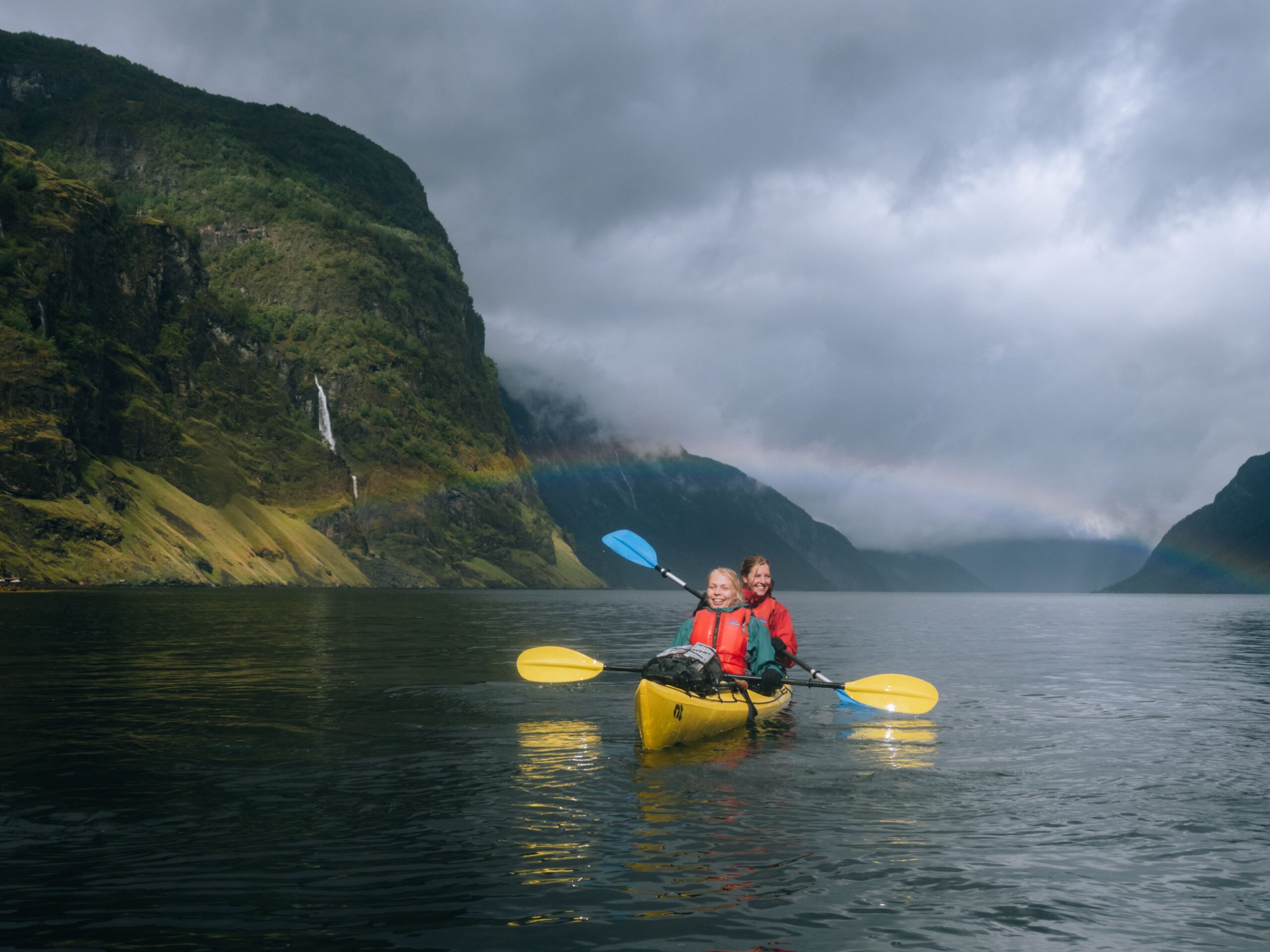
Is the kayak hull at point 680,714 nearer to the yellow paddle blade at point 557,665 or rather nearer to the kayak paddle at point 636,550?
the yellow paddle blade at point 557,665

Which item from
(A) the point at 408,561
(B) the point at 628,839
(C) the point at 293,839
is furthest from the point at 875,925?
(A) the point at 408,561

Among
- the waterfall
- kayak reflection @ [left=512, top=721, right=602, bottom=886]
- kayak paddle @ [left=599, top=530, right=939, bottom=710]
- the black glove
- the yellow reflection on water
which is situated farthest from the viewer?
the waterfall

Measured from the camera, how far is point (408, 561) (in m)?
196

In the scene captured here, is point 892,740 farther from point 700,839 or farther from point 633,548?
point 700,839

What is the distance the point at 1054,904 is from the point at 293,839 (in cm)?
669

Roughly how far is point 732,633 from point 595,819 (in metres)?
6.76

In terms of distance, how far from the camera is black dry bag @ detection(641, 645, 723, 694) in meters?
15.5

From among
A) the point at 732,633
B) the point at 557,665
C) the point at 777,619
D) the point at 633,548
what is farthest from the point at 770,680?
the point at 633,548

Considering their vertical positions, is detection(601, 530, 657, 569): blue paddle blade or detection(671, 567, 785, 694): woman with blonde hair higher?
detection(601, 530, 657, 569): blue paddle blade

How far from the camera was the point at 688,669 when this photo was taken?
15625 mm

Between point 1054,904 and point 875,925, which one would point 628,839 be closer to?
point 875,925

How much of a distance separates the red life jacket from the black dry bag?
636mm

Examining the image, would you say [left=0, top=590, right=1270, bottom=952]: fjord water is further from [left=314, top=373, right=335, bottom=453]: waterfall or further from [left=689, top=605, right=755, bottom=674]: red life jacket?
[left=314, top=373, right=335, bottom=453]: waterfall

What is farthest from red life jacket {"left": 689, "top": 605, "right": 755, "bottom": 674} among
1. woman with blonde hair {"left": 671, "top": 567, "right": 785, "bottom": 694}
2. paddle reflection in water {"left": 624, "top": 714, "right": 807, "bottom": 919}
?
paddle reflection in water {"left": 624, "top": 714, "right": 807, "bottom": 919}
